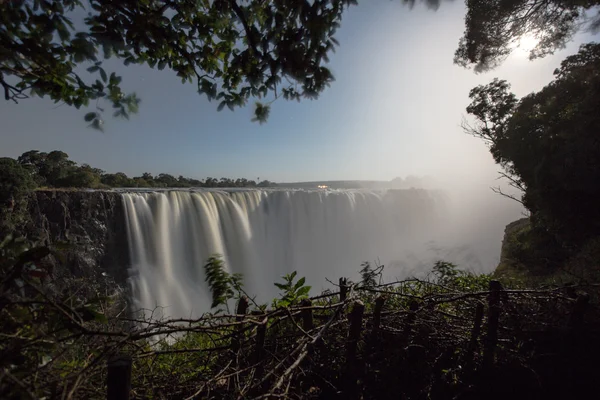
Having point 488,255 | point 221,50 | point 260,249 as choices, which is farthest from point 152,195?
point 488,255

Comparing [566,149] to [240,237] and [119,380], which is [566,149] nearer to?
[119,380]

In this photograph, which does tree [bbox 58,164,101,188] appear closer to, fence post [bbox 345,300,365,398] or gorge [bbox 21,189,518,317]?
gorge [bbox 21,189,518,317]

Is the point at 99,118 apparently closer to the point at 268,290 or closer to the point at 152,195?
the point at 152,195

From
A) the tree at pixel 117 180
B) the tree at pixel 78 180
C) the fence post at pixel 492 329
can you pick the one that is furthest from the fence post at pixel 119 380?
the tree at pixel 117 180

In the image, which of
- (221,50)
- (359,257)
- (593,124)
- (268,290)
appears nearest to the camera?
(221,50)

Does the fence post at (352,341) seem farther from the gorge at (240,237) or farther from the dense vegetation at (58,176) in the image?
the dense vegetation at (58,176)

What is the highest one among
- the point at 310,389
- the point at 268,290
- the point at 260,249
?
the point at 310,389

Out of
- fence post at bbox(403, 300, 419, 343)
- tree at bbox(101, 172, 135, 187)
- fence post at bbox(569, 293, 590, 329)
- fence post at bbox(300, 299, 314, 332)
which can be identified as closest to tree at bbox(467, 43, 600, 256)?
fence post at bbox(569, 293, 590, 329)
